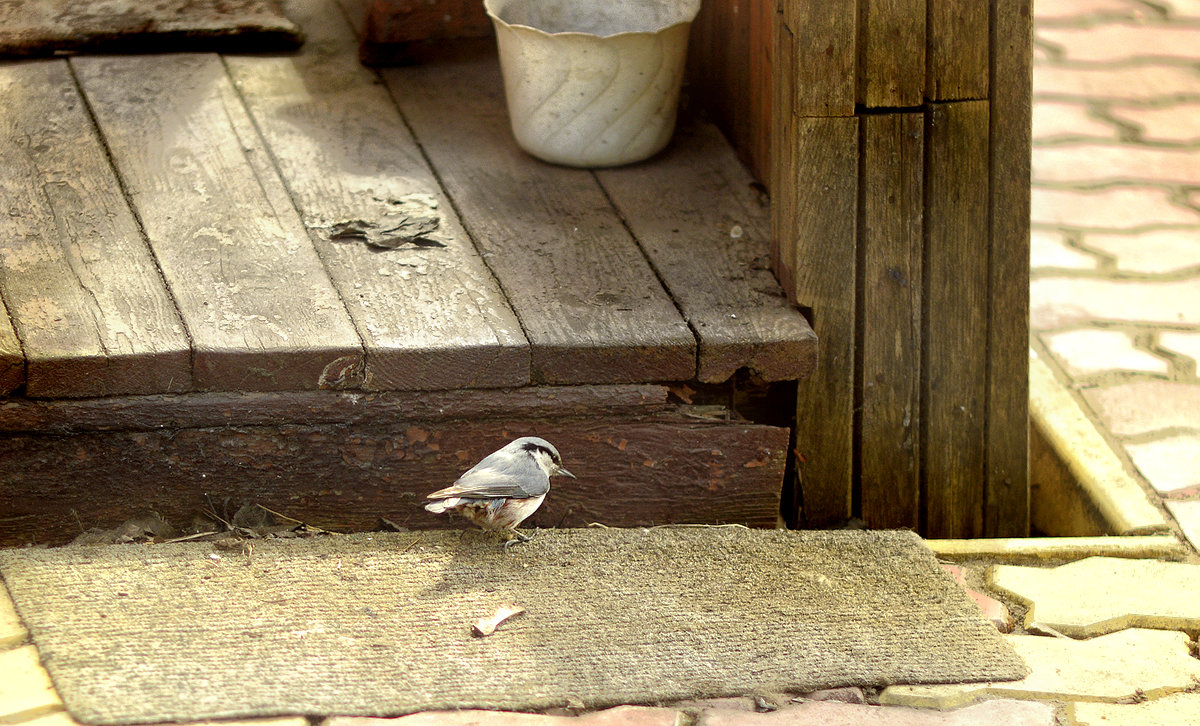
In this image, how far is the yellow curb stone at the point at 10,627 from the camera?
1952 mm

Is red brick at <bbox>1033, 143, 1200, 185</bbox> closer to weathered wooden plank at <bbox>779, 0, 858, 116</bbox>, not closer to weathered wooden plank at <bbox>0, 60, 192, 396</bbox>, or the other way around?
weathered wooden plank at <bbox>779, 0, 858, 116</bbox>

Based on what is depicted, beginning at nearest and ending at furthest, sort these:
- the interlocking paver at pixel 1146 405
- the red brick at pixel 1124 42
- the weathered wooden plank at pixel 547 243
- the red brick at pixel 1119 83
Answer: the weathered wooden plank at pixel 547 243, the interlocking paver at pixel 1146 405, the red brick at pixel 1119 83, the red brick at pixel 1124 42

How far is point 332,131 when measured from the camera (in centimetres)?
312

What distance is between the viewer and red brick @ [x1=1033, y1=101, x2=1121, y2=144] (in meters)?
4.60

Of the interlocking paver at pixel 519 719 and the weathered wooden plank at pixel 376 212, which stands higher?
the weathered wooden plank at pixel 376 212

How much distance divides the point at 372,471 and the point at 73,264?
Result: 2.51 feet

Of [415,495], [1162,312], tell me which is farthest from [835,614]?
[1162,312]

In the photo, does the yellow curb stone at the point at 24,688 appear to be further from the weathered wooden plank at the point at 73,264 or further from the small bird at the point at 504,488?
the small bird at the point at 504,488

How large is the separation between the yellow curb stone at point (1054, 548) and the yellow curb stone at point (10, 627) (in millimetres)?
1683

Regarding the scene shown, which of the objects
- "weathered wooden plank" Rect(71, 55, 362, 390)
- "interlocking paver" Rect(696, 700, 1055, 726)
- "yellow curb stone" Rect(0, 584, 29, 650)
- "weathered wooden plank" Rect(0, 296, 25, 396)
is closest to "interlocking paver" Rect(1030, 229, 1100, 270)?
"interlocking paver" Rect(696, 700, 1055, 726)

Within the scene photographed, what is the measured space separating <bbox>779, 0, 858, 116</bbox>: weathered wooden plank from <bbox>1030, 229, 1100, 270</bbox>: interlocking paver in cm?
161

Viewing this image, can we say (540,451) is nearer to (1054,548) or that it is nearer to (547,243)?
(547,243)

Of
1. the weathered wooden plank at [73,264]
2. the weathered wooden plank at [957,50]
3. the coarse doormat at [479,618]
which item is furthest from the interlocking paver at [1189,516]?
the weathered wooden plank at [73,264]

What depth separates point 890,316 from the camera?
2613mm
